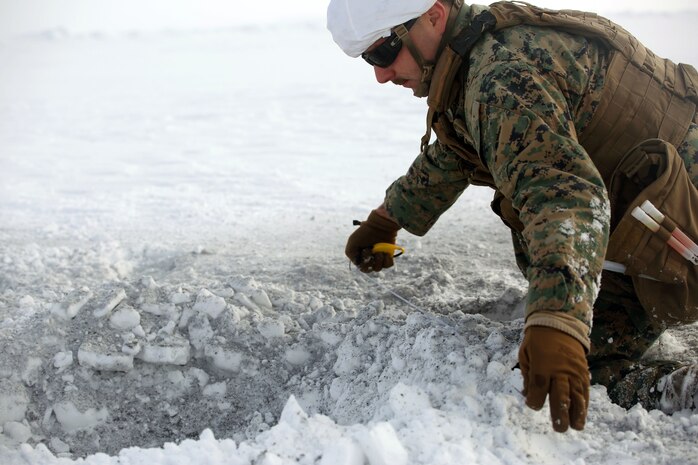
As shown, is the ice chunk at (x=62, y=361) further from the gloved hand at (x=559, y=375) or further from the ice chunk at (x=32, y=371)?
the gloved hand at (x=559, y=375)

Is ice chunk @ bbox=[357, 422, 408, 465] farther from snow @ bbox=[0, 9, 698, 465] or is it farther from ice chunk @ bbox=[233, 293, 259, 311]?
ice chunk @ bbox=[233, 293, 259, 311]

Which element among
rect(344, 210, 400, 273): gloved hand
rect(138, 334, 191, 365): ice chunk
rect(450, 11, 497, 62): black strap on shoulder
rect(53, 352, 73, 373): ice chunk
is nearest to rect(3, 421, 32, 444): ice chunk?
rect(53, 352, 73, 373): ice chunk

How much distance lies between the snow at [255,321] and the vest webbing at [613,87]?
2.40ft

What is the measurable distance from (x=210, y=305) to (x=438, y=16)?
142 cm

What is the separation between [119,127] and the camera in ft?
28.3

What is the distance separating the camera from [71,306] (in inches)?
119

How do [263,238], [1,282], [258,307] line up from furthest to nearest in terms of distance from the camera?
[263,238]
[1,282]
[258,307]

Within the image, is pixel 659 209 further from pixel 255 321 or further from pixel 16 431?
pixel 16 431

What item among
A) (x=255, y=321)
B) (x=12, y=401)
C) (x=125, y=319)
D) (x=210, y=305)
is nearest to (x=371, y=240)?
(x=255, y=321)

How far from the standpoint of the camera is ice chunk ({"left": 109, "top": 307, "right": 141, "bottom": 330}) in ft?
9.78

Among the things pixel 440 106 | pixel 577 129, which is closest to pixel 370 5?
pixel 440 106

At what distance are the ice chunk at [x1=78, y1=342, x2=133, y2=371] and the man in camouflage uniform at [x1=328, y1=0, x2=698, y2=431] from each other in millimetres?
1378

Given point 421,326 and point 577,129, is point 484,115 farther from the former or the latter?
point 421,326

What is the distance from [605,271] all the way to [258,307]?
1418mm
